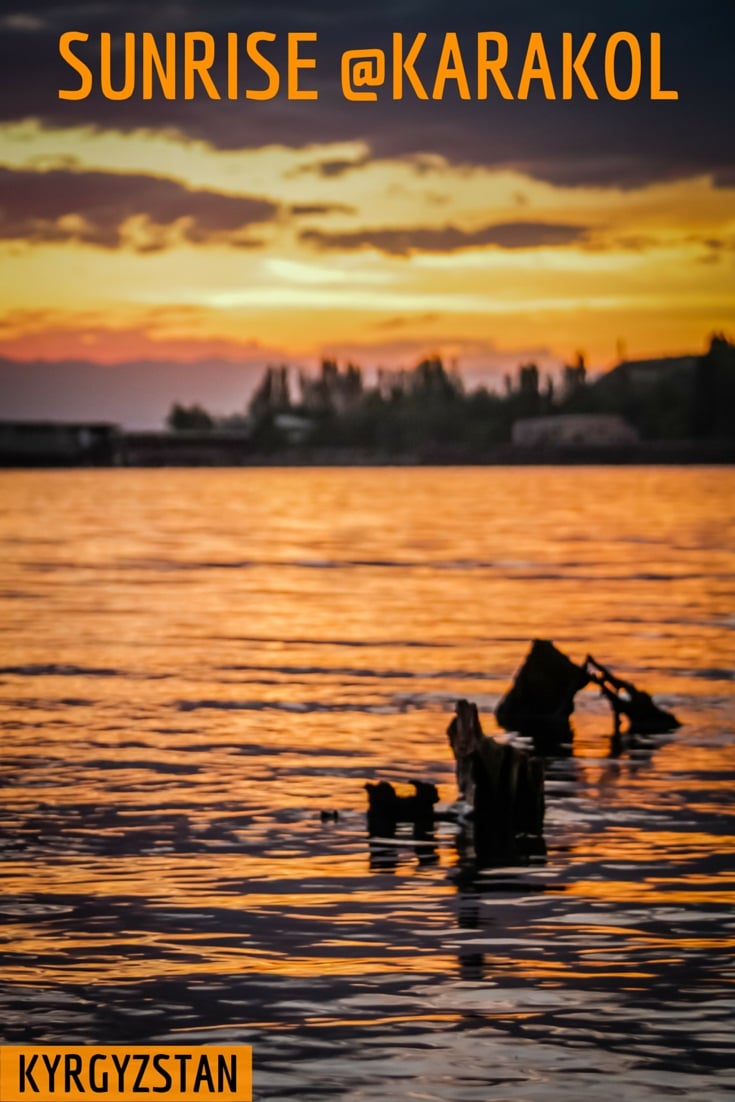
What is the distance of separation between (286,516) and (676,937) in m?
154

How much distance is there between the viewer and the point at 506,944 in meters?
17.0

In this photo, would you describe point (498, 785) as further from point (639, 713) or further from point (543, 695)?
point (543, 695)

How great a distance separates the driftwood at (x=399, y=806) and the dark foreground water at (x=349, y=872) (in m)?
0.40

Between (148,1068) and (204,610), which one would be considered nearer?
(148,1068)

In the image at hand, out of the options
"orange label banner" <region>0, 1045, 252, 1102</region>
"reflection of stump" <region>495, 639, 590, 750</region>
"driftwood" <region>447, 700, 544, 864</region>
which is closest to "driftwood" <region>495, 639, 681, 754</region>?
"reflection of stump" <region>495, 639, 590, 750</region>

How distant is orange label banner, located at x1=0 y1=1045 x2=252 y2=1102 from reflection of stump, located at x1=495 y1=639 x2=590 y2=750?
19.1m

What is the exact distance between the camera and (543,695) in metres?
33.4

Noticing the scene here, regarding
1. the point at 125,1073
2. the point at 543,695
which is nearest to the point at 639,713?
the point at 543,695

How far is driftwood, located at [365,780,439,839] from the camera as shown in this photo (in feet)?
75.5

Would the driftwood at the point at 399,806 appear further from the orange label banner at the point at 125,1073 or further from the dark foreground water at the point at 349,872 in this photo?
the orange label banner at the point at 125,1073

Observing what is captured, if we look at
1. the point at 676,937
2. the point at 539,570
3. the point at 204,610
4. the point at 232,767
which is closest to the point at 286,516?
the point at 539,570

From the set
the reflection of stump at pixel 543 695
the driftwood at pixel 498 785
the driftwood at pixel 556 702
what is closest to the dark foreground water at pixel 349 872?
the driftwood at pixel 498 785

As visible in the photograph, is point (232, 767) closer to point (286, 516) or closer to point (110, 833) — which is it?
point (110, 833)

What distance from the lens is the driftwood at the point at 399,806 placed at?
2300 centimetres
